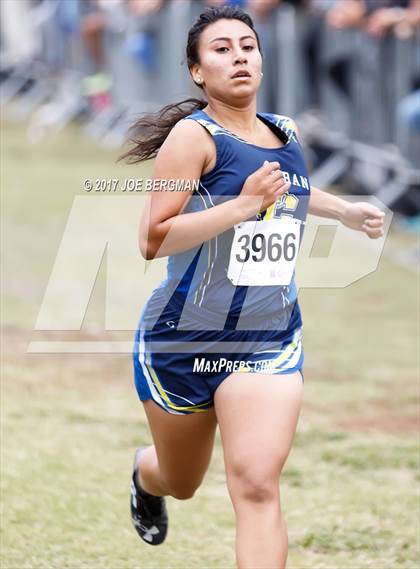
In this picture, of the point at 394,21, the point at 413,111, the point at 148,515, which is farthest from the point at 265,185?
the point at 394,21

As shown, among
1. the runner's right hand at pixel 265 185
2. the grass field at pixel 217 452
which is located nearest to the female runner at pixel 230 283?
the runner's right hand at pixel 265 185

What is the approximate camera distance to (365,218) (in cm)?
413

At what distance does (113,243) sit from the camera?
12.1 meters

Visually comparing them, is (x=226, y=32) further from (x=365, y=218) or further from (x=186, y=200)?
(x=365, y=218)

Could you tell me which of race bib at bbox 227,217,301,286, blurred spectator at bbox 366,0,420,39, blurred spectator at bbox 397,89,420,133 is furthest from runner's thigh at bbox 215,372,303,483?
blurred spectator at bbox 366,0,420,39

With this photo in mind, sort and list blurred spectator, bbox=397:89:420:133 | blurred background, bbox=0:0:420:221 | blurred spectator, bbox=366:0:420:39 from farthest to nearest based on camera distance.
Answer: blurred background, bbox=0:0:420:221 → blurred spectator, bbox=366:0:420:39 → blurred spectator, bbox=397:89:420:133

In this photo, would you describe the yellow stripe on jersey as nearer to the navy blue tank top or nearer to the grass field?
the navy blue tank top

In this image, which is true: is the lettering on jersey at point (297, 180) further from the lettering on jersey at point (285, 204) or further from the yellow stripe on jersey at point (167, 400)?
the yellow stripe on jersey at point (167, 400)

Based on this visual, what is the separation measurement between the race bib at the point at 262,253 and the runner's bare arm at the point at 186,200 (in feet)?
0.48

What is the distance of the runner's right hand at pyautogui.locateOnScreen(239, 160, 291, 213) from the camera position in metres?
3.59

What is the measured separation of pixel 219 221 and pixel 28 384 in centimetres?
389

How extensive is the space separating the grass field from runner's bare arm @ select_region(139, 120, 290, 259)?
1365 millimetres

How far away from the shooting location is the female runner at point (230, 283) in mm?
3604

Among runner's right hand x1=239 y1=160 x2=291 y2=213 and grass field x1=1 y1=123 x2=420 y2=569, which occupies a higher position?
runner's right hand x1=239 y1=160 x2=291 y2=213
